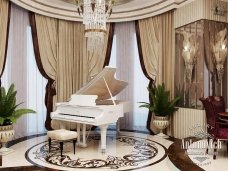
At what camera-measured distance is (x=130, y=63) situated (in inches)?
294

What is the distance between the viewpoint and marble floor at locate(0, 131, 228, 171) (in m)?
3.94

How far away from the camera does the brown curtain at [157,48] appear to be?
653cm

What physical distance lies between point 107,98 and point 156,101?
1.26 meters

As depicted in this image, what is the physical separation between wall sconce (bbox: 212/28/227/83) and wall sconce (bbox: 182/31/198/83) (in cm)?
45

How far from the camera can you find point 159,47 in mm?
6727

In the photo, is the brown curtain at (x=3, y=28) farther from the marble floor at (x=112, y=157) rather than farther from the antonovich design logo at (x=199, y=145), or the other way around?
the antonovich design logo at (x=199, y=145)

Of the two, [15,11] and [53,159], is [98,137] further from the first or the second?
[15,11]

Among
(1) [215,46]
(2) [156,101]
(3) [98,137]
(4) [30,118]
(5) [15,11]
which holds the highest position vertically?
(5) [15,11]

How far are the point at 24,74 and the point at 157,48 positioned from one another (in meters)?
3.62

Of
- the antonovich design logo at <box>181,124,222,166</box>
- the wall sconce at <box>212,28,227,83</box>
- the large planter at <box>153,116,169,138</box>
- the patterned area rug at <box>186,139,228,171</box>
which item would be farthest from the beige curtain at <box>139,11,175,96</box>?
the patterned area rug at <box>186,139,228,171</box>

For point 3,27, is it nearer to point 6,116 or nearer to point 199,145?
point 6,116

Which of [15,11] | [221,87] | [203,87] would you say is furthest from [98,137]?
[15,11]

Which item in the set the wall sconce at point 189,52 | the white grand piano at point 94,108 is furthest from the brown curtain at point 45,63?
the wall sconce at point 189,52

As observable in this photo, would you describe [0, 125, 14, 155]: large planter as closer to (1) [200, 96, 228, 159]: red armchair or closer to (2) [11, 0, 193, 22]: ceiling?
(2) [11, 0, 193, 22]: ceiling
